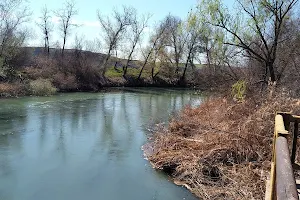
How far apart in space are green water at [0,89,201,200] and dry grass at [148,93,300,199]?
481 mm

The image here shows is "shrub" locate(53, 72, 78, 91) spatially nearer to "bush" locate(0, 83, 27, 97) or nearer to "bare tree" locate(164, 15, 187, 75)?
"bush" locate(0, 83, 27, 97)

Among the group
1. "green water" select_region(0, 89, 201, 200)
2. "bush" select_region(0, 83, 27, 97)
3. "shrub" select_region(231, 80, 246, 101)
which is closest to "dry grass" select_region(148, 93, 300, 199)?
"green water" select_region(0, 89, 201, 200)

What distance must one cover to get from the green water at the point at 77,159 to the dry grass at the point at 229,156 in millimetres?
481

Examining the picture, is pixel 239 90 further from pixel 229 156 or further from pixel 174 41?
pixel 174 41

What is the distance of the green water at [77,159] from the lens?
795 centimetres

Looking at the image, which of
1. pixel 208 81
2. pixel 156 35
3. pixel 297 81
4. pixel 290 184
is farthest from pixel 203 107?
pixel 156 35

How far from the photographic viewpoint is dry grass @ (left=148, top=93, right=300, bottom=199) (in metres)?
7.40

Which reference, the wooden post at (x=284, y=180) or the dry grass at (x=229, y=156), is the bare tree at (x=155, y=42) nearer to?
the dry grass at (x=229, y=156)

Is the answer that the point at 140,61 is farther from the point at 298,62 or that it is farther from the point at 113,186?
the point at 113,186

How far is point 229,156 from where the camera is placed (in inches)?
357

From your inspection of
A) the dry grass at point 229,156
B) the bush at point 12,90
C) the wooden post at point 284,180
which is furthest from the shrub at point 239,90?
the bush at point 12,90

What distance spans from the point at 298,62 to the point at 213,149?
9.01 m

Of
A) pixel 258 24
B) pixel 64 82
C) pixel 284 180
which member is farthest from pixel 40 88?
pixel 284 180

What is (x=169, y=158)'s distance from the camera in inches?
388
